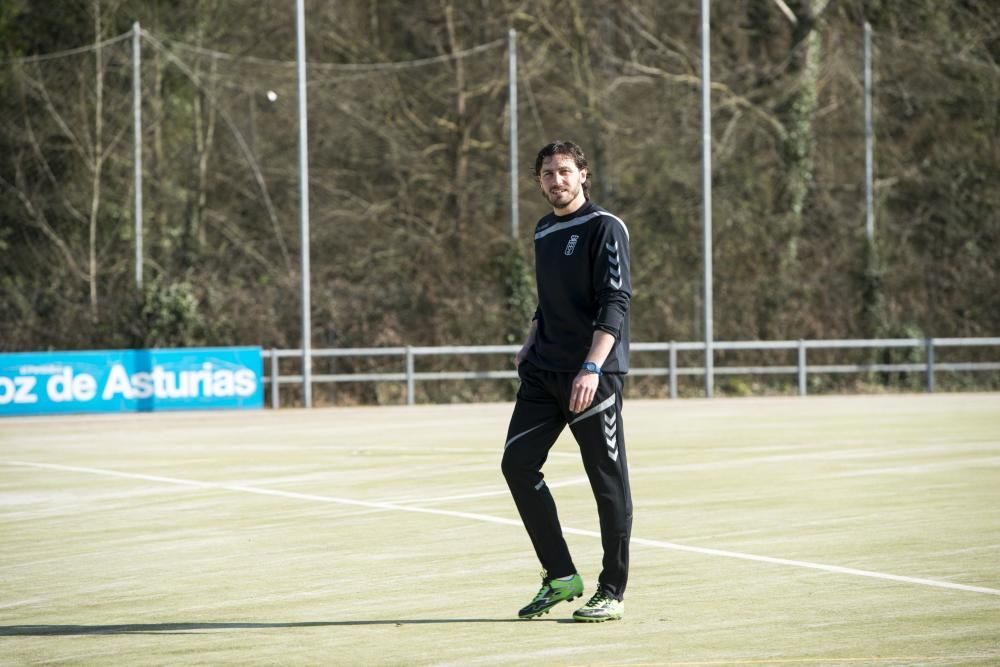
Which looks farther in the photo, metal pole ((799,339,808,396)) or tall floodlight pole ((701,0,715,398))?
metal pole ((799,339,808,396))

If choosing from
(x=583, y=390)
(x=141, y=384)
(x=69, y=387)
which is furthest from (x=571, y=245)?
(x=141, y=384)

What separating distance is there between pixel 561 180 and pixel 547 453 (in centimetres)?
123

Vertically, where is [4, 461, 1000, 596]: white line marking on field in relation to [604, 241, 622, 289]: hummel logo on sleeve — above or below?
below

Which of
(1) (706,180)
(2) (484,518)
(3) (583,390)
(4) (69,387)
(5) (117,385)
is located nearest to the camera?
(3) (583,390)

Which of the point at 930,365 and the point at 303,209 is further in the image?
the point at 930,365

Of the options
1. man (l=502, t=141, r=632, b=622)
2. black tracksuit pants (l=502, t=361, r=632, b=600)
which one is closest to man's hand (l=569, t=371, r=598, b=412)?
man (l=502, t=141, r=632, b=622)

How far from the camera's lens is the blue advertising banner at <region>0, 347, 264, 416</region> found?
28.2 metres

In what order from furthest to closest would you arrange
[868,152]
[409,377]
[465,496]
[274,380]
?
[868,152] < [409,377] < [274,380] < [465,496]

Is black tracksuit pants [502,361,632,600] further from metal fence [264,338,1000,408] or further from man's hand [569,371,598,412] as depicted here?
metal fence [264,338,1000,408]

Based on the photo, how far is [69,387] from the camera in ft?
92.9

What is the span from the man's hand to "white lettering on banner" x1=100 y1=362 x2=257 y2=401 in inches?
882

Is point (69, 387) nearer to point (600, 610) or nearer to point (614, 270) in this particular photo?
point (600, 610)

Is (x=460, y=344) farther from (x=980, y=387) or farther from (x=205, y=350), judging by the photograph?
(x=980, y=387)

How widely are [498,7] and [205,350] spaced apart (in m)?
15.3
